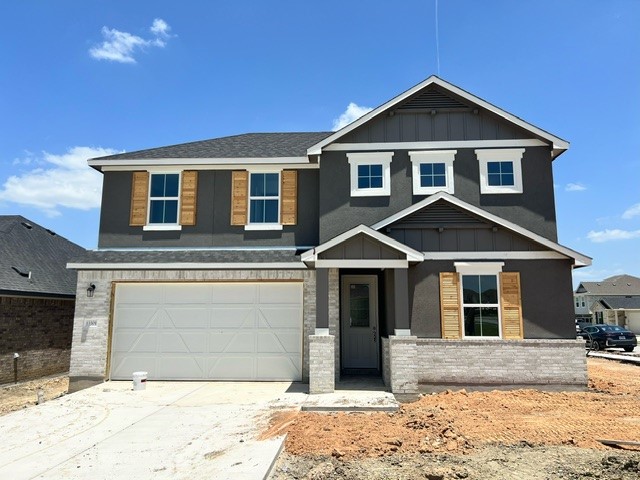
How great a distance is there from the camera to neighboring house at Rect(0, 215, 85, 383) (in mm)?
13094

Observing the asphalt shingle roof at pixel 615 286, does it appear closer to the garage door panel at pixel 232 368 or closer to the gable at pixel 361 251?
the gable at pixel 361 251

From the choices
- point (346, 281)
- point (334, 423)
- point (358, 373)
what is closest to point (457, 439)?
point (334, 423)

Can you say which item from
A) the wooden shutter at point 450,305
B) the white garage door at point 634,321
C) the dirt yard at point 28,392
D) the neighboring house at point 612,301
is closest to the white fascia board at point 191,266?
the dirt yard at point 28,392

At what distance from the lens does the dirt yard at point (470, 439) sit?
5.75 metres

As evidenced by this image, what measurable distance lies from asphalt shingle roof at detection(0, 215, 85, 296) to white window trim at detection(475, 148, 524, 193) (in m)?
14.1

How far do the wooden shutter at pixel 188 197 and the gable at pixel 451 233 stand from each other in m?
5.83

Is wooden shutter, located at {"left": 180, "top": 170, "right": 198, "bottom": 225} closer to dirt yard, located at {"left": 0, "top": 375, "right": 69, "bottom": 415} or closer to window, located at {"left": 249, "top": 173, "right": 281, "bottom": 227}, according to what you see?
window, located at {"left": 249, "top": 173, "right": 281, "bottom": 227}

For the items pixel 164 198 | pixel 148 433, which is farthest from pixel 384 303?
pixel 164 198

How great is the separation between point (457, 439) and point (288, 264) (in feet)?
20.7

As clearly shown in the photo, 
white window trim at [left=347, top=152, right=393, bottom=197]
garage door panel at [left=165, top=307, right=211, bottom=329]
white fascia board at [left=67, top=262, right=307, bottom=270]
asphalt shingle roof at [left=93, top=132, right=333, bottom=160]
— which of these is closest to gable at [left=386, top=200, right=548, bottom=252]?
white window trim at [left=347, top=152, right=393, bottom=197]

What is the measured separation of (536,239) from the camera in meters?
10.6

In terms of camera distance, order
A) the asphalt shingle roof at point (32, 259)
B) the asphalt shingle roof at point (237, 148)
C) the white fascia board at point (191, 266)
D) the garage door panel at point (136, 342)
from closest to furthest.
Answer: the white fascia board at point (191, 266)
the garage door panel at point (136, 342)
the asphalt shingle roof at point (237, 148)
the asphalt shingle roof at point (32, 259)

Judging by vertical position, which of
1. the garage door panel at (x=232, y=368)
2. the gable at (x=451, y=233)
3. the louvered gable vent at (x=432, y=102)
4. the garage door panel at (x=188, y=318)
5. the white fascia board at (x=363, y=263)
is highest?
the louvered gable vent at (x=432, y=102)

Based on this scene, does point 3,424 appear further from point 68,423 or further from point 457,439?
point 457,439
